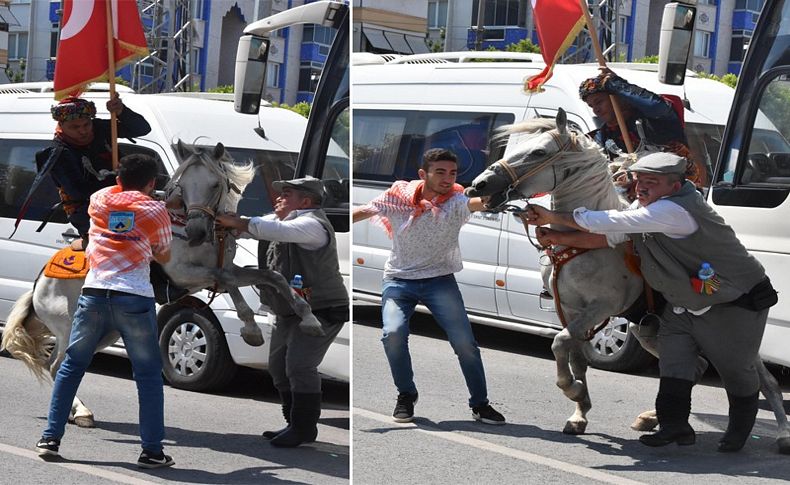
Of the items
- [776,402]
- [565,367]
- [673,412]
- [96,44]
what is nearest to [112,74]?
[96,44]

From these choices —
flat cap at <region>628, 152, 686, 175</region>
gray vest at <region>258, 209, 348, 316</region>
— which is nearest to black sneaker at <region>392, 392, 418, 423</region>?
gray vest at <region>258, 209, 348, 316</region>

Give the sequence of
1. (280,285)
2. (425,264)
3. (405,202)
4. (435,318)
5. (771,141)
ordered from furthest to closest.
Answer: (771,141), (435,318), (425,264), (405,202), (280,285)

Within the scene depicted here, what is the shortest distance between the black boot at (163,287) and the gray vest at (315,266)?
32 cm

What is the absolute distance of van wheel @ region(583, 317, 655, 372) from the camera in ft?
18.1

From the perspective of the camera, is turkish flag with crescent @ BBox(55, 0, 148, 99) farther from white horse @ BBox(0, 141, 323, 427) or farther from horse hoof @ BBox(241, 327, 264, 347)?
horse hoof @ BBox(241, 327, 264, 347)

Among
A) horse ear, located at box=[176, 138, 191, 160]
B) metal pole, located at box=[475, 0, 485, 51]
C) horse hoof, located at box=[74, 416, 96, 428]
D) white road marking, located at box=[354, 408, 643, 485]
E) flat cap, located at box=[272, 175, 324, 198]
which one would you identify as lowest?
white road marking, located at box=[354, 408, 643, 485]

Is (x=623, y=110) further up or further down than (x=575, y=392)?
further up

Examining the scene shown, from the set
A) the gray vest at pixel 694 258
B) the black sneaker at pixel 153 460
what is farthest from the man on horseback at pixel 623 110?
the black sneaker at pixel 153 460

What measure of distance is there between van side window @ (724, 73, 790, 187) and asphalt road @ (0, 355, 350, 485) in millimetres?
3244

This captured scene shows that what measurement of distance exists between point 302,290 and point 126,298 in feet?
2.07

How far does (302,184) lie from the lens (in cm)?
374

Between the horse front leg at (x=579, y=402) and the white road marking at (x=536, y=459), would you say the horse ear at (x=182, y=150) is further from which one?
the horse front leg at (x=579, y=402)

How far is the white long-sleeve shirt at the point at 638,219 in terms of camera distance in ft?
16.2

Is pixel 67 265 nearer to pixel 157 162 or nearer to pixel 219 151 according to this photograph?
pixel 157 162
